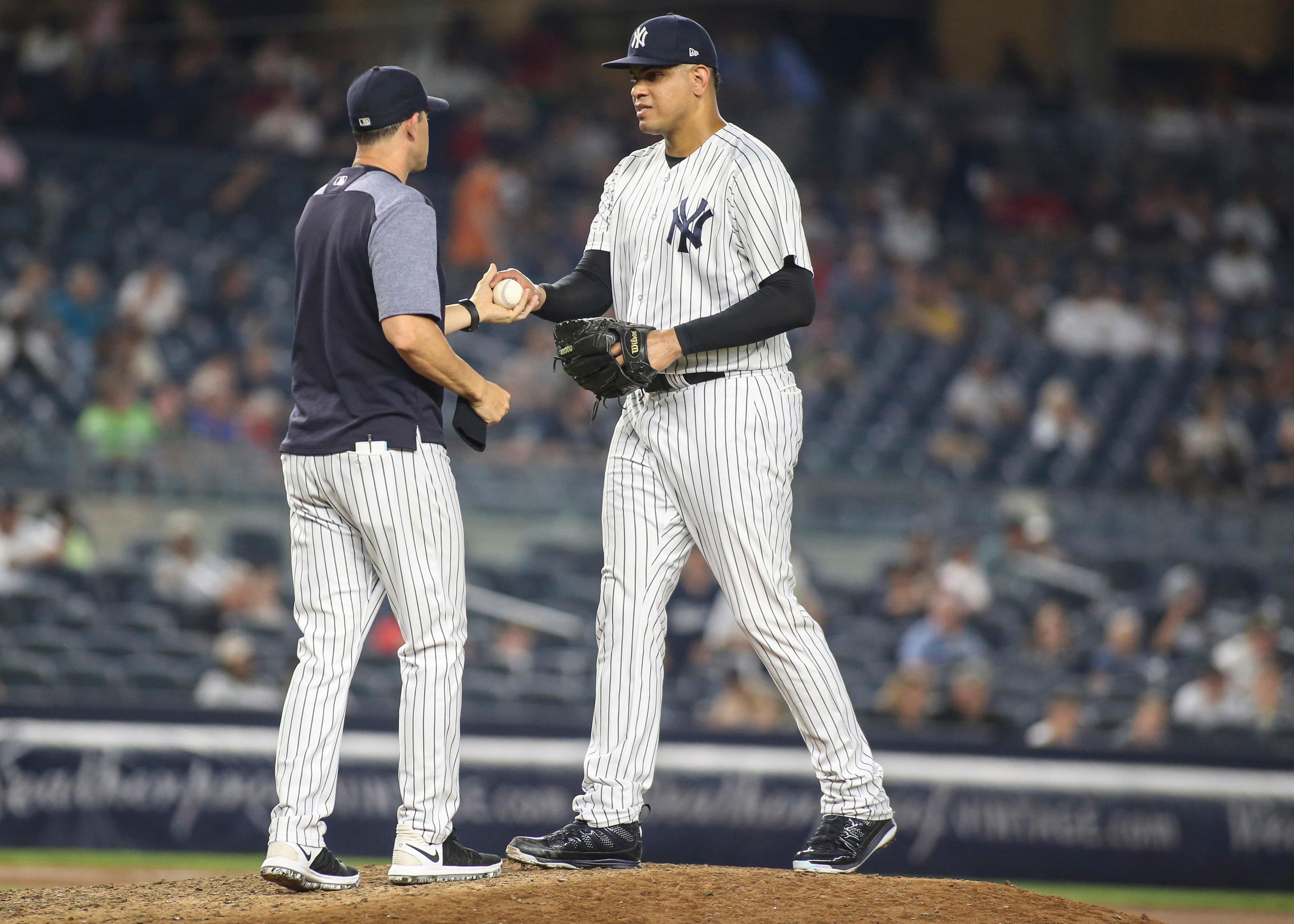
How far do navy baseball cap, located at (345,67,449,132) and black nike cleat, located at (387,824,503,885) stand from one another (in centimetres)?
174

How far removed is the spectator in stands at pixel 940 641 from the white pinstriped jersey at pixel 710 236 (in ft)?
18.1

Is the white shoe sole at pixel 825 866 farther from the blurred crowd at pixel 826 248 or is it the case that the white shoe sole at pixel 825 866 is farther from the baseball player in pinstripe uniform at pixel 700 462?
the blurred crowd at pixel 826 248

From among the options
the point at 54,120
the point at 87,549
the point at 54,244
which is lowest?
the point at 87,549

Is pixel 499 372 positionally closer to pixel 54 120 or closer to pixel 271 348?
pixel 271 348

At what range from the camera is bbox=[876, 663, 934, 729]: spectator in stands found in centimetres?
867

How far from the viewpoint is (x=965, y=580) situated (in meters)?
9.85

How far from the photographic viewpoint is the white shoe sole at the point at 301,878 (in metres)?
3.70

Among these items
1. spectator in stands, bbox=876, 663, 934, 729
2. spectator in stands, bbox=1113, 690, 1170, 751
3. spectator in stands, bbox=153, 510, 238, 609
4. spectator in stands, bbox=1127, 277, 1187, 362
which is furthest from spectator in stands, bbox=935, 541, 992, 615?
spectator in stands, bbox=153, 510, 238, 609

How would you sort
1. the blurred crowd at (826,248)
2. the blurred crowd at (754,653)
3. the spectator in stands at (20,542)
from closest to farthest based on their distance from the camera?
the blurred crowd at (754,653)
the spectator in stands at (20,542)
the blurred crowd at (826,248)

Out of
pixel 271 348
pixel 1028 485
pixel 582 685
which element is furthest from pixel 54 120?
pixel 1028 485

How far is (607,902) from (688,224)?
1690 mm

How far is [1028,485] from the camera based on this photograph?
11367 millimetres

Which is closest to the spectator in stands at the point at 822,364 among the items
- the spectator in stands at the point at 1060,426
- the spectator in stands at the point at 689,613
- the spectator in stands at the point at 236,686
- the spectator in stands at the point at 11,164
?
the spectator in stands at the point at 1060,426

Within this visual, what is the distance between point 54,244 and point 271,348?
6.26ft
